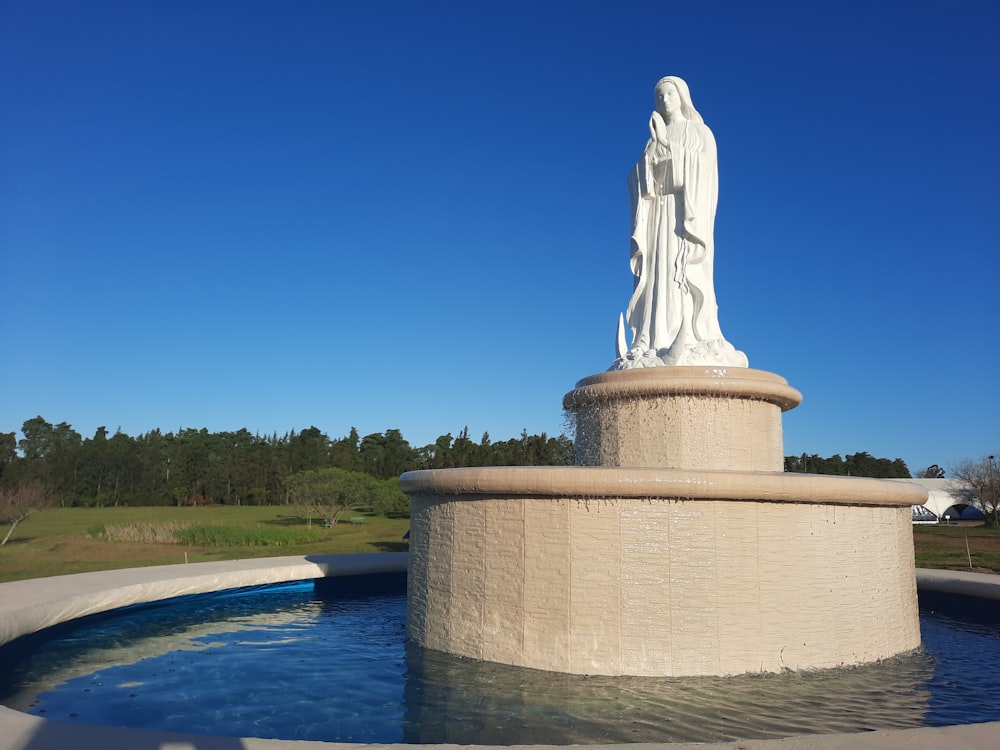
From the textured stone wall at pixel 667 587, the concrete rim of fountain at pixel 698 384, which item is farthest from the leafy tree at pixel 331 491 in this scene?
the textured stone wall at pixel 667 587

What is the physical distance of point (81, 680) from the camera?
624 centimetres

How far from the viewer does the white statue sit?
10180 millimetres

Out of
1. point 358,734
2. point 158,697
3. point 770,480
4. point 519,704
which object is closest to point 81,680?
point 158,697

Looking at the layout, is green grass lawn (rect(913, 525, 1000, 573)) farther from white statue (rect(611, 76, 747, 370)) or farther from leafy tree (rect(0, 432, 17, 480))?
leafy tree (rect(0, 432, 17, 480))

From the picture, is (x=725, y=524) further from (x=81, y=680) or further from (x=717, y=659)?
(x=81, y=680)

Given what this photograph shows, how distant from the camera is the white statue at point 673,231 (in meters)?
10.2

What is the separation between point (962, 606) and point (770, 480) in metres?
6.18

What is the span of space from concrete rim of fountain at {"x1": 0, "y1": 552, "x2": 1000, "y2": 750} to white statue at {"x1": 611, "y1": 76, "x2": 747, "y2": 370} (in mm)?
5747

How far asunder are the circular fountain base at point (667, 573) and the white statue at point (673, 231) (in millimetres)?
3706

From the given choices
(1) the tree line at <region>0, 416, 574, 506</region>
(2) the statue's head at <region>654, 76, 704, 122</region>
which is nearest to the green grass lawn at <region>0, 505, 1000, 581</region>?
(2) the statue's head at <region>654, 76, 704, 122</region>

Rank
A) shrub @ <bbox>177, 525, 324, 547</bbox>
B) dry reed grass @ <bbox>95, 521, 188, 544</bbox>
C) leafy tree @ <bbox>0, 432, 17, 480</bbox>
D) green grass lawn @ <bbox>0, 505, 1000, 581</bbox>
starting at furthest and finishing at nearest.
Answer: leafy tree @ <bbox>0, 432, 17, 480</bbox> → dry reed grass @ <bbox>95, 521, 188, 544</bbox> → shrub @ <bbox>177, 525, 324, 547</bbox> → green grass lawn @ <bbox>0, 505, 1000, 581</bbox>

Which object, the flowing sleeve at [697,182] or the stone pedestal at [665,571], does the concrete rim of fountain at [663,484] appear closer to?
the stone pedestal at [665,571]

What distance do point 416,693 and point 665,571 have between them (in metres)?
2.39

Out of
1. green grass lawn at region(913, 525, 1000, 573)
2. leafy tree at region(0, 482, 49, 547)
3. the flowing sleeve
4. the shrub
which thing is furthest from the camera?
leafy tree at region(0, 482, 49, 547)
